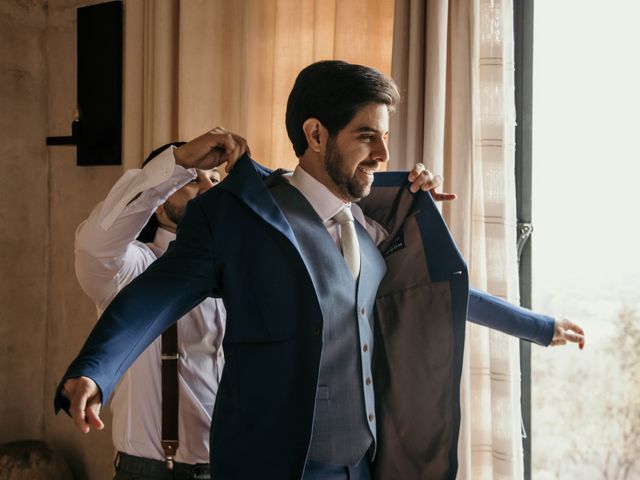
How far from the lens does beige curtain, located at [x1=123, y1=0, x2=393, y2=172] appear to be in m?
2.36

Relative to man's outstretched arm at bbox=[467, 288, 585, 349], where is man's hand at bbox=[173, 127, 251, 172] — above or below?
above

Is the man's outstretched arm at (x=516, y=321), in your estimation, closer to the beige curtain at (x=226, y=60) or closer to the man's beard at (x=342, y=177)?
the man's beard at (x=342, y=177)

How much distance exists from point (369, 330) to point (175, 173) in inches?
19.4

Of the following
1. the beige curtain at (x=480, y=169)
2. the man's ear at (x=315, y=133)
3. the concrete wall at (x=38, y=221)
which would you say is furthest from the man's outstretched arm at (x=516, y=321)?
the concrete wall at (x=38, y=221)

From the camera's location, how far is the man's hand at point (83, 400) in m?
1.10

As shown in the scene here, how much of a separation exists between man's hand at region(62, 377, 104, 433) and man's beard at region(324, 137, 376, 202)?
22.8 inches

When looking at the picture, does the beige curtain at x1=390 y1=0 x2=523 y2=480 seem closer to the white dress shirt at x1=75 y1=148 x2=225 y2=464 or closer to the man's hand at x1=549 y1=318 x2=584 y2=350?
the man's hand at x1=549 y1=318 x2=584 y2=350

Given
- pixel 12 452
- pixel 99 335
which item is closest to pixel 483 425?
pixel 99 335

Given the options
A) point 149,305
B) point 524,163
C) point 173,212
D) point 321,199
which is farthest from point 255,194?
point 524,163

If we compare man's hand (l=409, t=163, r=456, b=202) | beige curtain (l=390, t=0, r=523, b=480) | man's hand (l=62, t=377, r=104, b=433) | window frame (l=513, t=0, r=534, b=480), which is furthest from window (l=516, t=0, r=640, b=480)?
A: man's hand (l=62, t=377, r=104, b=433)

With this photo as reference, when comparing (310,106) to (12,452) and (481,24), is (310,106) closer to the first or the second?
(481,24)

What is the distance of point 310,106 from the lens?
1472mm

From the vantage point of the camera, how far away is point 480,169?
2.12m

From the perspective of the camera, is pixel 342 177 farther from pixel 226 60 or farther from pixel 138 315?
pixel 226 60
